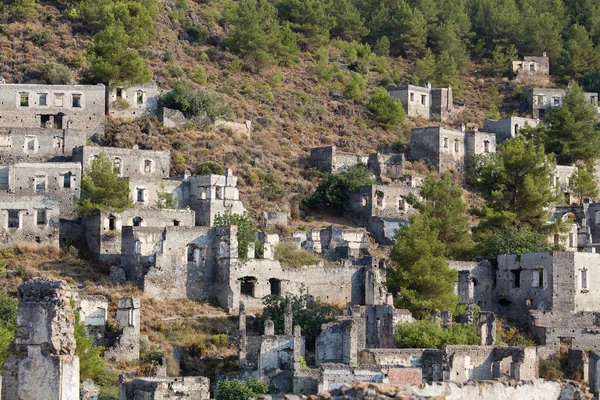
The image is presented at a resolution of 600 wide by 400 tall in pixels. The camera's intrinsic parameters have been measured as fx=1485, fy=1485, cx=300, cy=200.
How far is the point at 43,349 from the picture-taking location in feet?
73.7

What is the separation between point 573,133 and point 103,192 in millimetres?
30367

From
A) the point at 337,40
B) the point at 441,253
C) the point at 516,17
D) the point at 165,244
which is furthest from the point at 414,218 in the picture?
the point at 516,17

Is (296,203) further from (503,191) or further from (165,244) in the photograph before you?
(165,244)

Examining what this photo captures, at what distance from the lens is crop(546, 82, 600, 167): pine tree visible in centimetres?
8000

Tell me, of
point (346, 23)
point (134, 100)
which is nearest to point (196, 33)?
point (346, 23)

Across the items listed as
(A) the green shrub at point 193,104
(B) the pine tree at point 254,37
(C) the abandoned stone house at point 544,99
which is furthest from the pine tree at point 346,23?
(A) the green shrub at point 193,104

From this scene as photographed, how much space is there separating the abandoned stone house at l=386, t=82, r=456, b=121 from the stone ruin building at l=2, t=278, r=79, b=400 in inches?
2601

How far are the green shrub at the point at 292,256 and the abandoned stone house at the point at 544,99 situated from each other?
3450 cm

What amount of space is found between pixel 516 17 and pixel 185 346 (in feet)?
205

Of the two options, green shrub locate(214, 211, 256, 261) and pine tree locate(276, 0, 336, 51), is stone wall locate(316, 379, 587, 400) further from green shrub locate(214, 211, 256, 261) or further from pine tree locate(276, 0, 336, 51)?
pine tree locate(276, 0, 336, 51)

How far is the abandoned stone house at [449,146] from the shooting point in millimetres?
79250

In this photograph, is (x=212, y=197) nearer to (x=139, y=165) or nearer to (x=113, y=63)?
(x=139, y=165)

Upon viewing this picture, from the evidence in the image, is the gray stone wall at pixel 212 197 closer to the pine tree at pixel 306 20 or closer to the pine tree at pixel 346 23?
the pine tree at pixel 306 20

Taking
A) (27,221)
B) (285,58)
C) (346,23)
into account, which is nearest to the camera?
(27,221)
